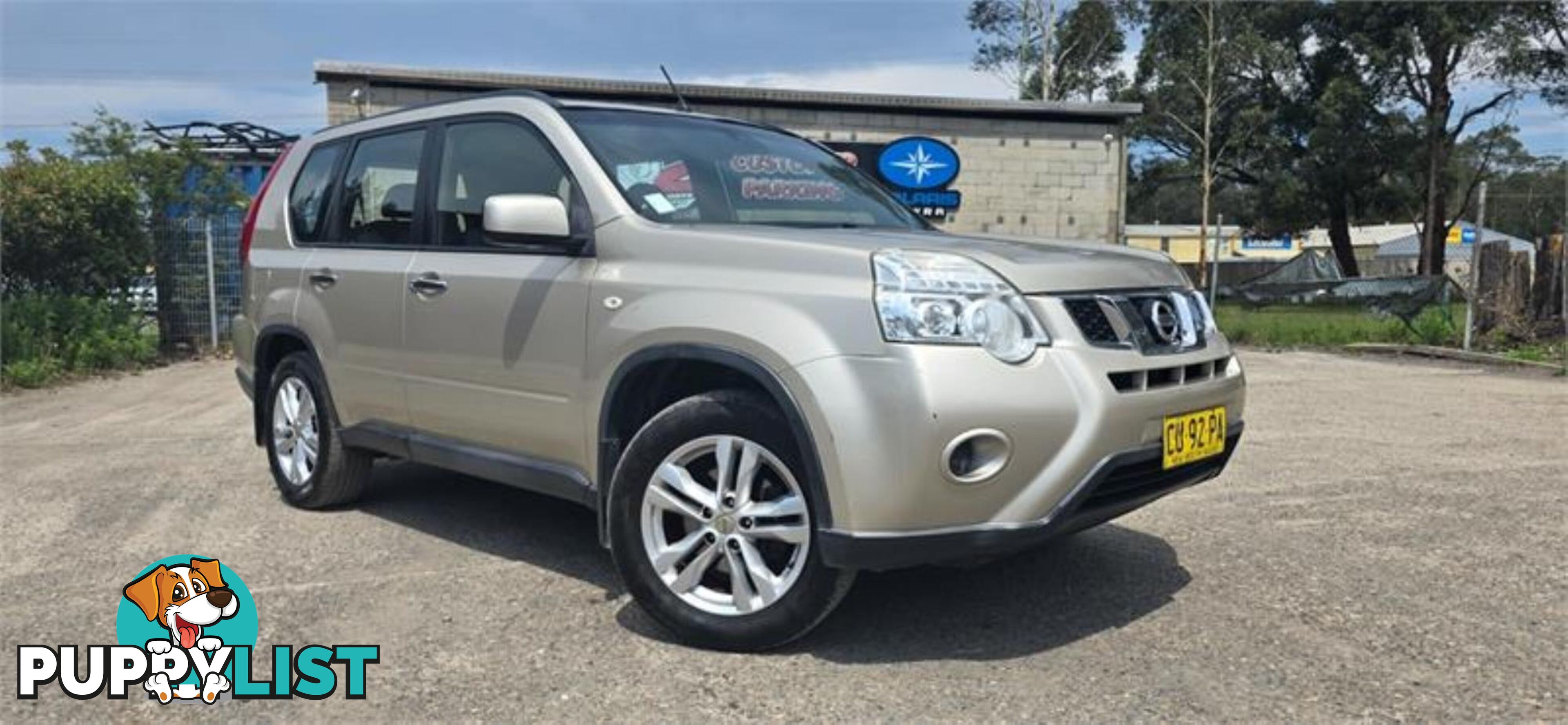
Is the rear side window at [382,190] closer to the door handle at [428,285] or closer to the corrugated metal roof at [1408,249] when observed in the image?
the door handle at [428,285]

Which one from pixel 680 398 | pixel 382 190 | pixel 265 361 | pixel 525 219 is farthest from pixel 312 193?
pixel 680 398

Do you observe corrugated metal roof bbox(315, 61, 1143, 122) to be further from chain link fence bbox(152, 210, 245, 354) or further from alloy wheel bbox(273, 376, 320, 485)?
alloy wheel bbox(273, 376, 320, 485)

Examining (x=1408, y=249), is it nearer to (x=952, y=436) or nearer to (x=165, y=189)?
(x=165, y=189)

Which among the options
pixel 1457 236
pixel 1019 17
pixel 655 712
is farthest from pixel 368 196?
pixel 1457 236

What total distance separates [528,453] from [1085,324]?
1988 mm

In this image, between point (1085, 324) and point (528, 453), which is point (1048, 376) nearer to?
point (1085, 324)

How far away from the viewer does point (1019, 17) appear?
36.2m

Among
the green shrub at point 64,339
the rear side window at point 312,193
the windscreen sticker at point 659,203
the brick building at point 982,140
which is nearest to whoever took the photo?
the windscreen sticker at point 659,203

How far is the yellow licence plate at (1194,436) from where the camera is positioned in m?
3.31

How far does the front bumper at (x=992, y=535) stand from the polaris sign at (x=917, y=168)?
13523 millimetres

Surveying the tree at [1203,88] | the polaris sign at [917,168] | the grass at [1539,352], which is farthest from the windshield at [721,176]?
the tree at [1203,88]

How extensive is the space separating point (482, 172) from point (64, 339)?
9.25 meters

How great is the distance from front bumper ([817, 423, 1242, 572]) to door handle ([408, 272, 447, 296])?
1.98 meters

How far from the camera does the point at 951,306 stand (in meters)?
3.04
